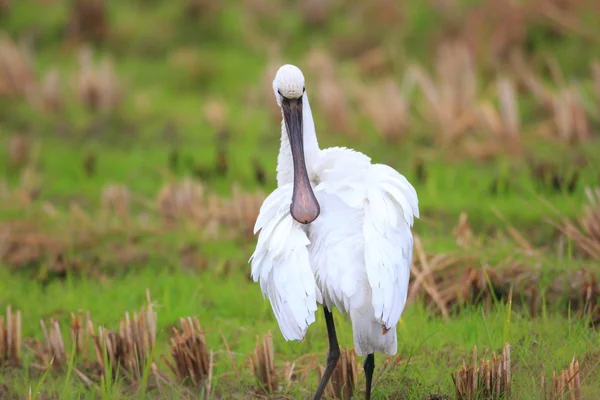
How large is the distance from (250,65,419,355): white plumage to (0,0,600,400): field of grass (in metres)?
0.75

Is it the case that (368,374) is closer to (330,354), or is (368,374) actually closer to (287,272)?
(330,354)

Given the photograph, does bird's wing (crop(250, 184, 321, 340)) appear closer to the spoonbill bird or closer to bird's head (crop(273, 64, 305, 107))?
the spoonbill bird

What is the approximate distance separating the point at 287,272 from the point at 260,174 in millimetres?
4464

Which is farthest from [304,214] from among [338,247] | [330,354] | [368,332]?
[330,354]

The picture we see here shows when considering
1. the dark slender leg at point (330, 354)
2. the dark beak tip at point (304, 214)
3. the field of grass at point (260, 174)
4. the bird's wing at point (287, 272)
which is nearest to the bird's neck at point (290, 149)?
the bird's wing at point (287, 272)

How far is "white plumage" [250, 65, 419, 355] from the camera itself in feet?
14.1

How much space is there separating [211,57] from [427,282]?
24.1 feet

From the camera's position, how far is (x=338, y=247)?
4.51 meters

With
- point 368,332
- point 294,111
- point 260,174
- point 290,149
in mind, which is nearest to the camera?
point 368,332

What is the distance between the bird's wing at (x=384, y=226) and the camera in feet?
13.9

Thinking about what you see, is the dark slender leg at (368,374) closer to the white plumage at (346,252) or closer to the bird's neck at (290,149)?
the white plumage at (346,252)

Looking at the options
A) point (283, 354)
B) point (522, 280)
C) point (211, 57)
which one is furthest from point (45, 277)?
point (211, 57)

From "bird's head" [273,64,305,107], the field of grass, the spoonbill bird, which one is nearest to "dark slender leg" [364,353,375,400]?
the spoonbill bird

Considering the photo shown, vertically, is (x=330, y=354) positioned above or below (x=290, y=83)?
below
